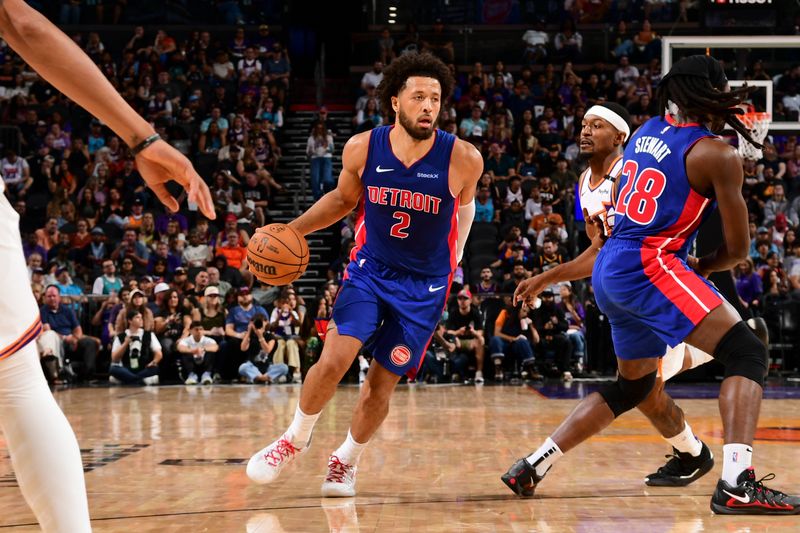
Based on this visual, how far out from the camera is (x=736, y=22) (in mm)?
11695

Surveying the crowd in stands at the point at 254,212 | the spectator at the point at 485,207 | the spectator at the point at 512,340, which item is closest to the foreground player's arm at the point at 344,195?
the crowd in stands at the point at 254,212

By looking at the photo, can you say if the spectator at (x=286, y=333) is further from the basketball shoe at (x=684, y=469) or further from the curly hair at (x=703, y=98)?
the curly hair at (x=703, y=98)

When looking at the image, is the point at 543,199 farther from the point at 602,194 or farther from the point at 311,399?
the point at 311,399

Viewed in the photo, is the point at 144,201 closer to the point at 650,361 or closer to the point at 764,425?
the point at 764,425

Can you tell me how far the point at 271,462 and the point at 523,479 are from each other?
1.16m

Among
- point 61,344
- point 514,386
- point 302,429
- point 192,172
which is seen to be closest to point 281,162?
point 61,344

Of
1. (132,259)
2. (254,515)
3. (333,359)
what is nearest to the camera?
(254,515)

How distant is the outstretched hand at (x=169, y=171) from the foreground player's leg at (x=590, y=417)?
9.03 feet

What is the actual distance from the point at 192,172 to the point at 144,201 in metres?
14.4

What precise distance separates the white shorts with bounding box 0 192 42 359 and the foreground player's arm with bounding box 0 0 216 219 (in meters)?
0.27

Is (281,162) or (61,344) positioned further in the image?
(281,162)

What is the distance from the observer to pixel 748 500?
3.83 m

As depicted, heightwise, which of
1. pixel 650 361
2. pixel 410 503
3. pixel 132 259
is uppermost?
pixel 650 361

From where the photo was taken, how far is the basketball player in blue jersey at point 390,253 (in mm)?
4539
